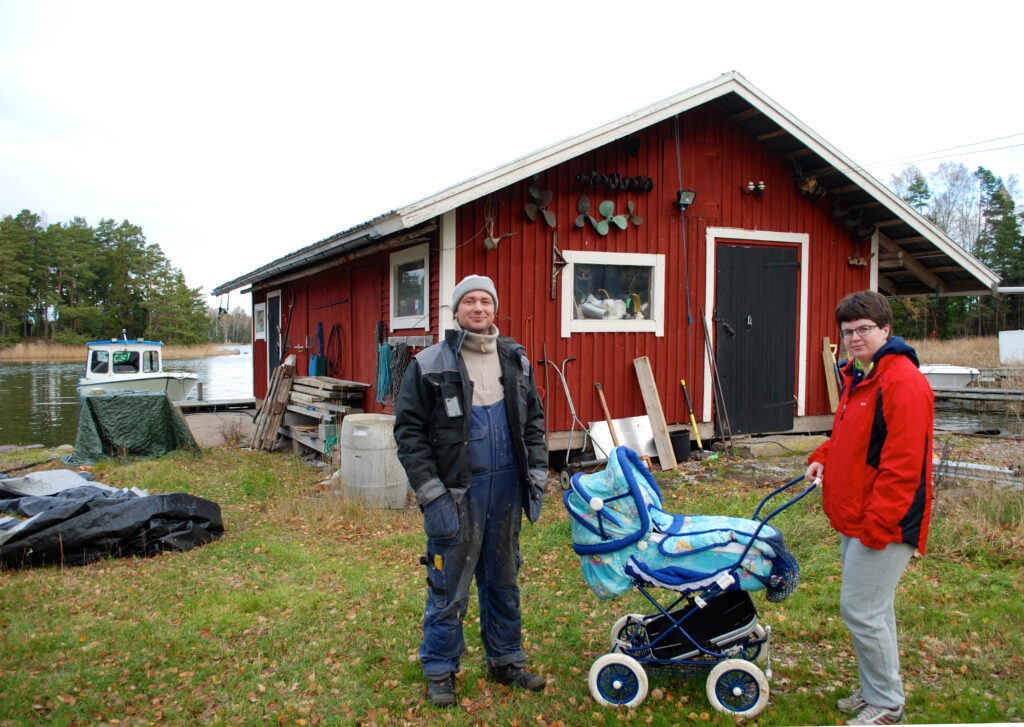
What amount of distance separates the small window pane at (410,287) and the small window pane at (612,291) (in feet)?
5.98

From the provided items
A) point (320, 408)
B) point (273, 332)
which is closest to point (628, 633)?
point (320, 408)

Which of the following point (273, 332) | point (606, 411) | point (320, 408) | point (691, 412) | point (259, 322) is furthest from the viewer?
point (259, 322)

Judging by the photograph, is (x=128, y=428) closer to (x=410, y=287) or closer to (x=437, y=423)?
(x=410, y=287)

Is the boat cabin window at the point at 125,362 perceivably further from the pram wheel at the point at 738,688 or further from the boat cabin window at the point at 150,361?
the pram wheel at the point at 738,688

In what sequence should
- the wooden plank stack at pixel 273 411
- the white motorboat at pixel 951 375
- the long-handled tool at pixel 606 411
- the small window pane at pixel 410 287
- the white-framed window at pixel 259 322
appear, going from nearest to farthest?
the long-handled tool at pixel 606 411 < the small window pane at pixel 410 287 < the wooden plank stack at pixel 273 411 < the white-framed window at pixel 259 322 < the white motorboat at pixel 951 375

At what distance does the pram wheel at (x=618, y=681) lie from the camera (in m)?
3.20

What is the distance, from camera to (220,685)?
3.52 meters

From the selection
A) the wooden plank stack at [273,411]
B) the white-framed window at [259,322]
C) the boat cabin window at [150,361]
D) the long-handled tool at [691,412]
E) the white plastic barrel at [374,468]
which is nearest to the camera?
the white plastic barrel at [374,468]

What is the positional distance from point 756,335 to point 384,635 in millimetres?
6869

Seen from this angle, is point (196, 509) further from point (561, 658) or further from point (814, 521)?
point (814, 521)

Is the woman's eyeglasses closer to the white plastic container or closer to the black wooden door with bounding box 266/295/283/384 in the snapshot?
the black wooden door with bounding box 266/295/283/384

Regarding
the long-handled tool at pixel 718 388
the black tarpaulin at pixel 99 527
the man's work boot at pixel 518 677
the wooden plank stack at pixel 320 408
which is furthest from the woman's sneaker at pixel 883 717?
the wooden plank stack at pixel 320 408

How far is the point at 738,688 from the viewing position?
3.09 meters

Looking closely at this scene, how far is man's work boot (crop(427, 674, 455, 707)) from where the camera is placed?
3.25m
